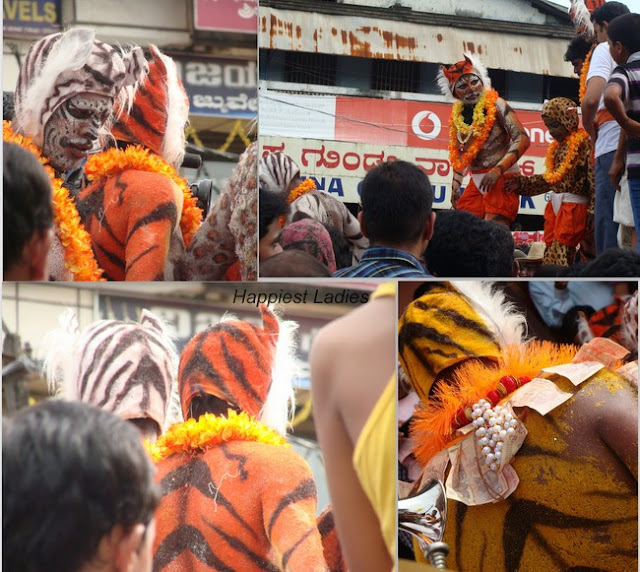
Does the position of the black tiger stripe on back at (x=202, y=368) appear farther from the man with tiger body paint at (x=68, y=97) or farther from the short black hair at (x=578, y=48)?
the short black hair at (x=578, y=48)

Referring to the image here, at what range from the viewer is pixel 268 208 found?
7.91 ft

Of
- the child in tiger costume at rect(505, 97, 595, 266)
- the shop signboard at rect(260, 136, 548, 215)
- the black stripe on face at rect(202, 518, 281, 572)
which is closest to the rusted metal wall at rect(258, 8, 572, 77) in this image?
the child in tiger costume at rect(505, 97, 595, 266)

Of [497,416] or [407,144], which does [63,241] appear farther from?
[497,416]

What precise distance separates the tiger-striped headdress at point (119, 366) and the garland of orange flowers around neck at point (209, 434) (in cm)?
3

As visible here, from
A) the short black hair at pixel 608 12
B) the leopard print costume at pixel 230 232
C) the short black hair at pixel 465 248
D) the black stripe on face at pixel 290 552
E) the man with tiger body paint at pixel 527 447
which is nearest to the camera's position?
the black stripe on face at pixel 290 552

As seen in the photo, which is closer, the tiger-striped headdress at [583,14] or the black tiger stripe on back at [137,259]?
the black tiger stripe on back at [137,259]

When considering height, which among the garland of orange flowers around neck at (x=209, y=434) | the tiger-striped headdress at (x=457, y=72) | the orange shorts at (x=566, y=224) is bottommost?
the garland of orange flowers around neck at (x=209, y=434)

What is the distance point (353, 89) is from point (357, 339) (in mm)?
694

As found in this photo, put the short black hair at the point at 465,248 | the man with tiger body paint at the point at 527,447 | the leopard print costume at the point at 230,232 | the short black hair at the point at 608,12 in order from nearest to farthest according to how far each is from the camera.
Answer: the leopard print costume at the point at 230,232, the man with tiger body paint at the point at 527,447, the short black hair at the point at 465,248, the short black hair at the point at 608,12

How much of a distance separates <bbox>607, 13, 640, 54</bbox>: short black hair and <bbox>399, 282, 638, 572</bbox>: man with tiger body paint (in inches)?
33.3

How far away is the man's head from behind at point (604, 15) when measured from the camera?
264cm

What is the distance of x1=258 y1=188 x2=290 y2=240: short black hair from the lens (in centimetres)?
240

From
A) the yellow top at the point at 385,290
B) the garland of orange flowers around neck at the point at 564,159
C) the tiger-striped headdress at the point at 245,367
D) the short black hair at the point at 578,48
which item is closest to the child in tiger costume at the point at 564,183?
the garland of orange flowers around neck at the point at 564,159

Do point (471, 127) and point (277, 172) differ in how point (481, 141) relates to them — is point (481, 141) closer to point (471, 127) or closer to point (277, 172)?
point (471, 127)
